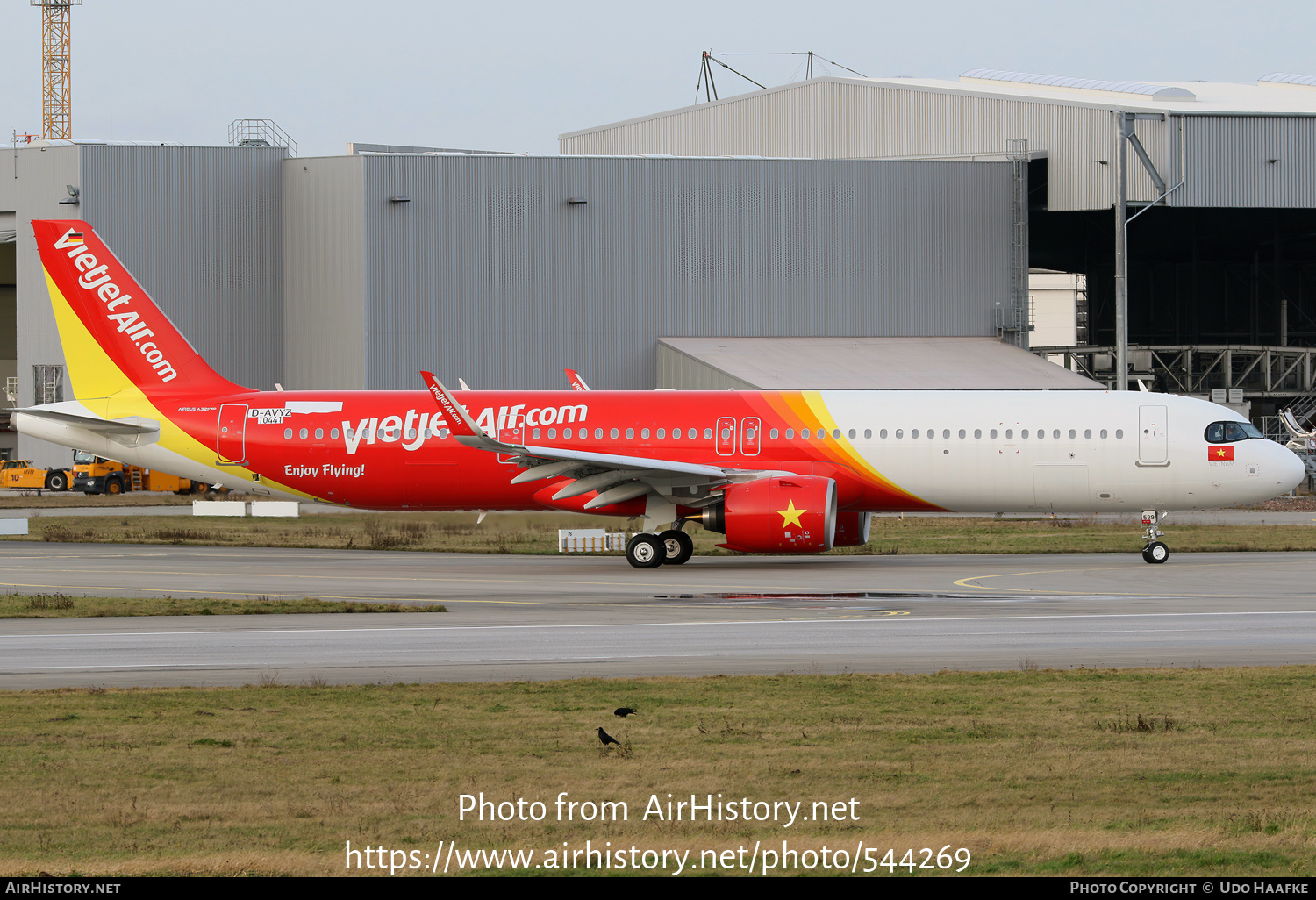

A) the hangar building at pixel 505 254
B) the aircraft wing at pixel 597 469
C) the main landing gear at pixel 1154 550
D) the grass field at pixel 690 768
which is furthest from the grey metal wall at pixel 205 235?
the grass field at pixel 690 768

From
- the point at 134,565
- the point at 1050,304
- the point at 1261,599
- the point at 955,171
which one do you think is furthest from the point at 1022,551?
the point at 1050,304

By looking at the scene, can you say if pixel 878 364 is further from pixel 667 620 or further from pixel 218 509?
pixel 667 620

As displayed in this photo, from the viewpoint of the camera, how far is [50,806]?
947 cm

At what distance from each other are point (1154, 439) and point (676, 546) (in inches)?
436

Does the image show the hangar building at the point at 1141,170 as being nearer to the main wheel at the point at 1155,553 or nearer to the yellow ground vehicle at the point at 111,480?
the main wheel at the point at 1155,553

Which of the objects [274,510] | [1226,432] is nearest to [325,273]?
[274,510]

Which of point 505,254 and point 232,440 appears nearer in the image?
point 232,440

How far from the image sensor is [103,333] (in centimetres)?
3366

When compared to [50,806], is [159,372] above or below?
above

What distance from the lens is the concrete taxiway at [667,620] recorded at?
54.2 feet

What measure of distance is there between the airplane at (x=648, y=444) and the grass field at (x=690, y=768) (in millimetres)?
15576

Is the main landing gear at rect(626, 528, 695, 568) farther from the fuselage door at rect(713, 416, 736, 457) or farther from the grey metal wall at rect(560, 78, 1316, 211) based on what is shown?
the grey metal wall at rect(560, 78, 1316, 211)

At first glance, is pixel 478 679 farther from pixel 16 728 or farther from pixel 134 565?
pixel 134 565

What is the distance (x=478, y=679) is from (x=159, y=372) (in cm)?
2155
